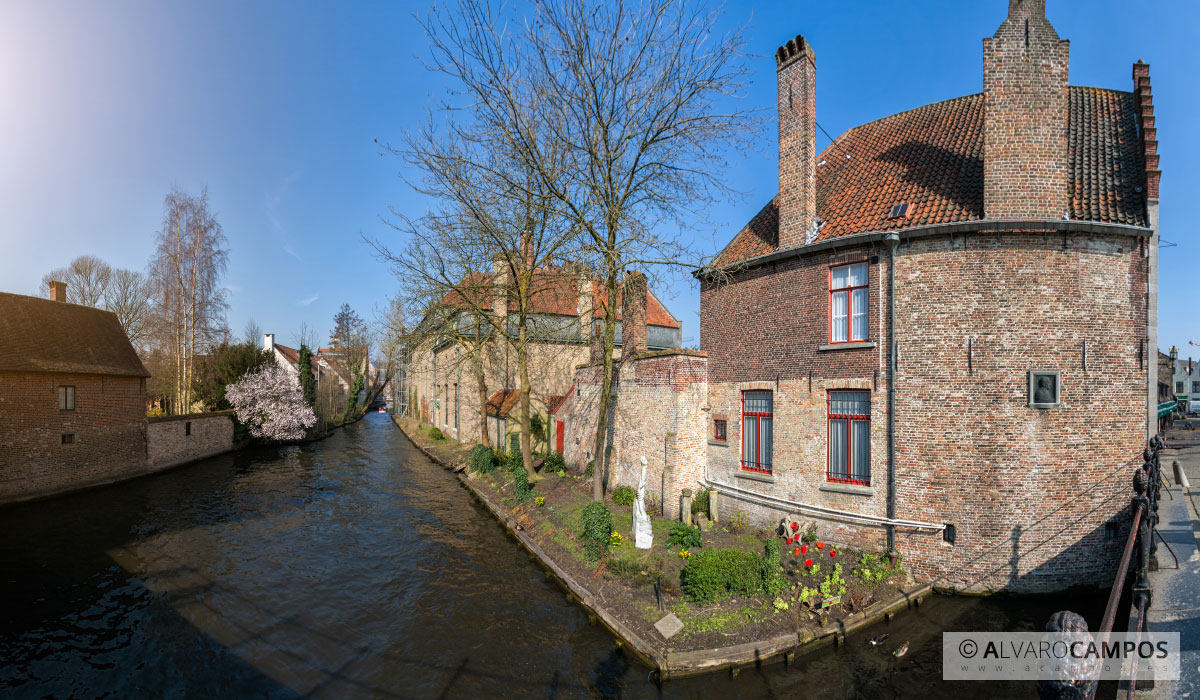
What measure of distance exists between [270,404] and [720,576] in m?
30.0

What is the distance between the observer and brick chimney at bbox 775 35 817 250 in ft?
38.2

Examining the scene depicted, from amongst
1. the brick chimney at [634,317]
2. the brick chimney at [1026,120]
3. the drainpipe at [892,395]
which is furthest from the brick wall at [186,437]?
the brick chimney at [1026,120]

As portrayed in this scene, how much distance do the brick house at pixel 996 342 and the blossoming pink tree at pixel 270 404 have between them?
29596 millimetres

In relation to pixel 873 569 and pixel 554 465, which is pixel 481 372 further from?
pixel 873 569

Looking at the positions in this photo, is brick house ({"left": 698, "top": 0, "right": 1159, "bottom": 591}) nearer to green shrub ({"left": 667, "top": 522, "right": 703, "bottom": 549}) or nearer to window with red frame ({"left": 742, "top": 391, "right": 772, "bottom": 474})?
→ window with red frame ({"left": 742, "top": 391, "right": 772, "bottom": 474})

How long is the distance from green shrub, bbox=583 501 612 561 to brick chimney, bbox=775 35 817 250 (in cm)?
719

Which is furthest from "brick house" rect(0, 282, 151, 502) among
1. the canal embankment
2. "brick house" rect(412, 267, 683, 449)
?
the canal embankment

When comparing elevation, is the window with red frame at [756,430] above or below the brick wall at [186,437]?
above

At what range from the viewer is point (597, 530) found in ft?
35.3

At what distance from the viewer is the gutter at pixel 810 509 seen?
9672 millimetres

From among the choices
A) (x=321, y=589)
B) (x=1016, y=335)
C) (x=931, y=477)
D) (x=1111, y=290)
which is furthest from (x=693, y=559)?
(x=1111, y=290)

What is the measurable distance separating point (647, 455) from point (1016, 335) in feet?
26.9

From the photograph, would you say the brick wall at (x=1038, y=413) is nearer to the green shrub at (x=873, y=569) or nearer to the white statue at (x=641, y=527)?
the green shrub at (x=873, y=569)

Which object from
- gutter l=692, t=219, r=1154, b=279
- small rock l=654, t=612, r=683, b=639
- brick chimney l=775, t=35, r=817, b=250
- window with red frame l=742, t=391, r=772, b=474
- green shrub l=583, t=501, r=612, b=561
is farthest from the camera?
window with red frame l=742, t=391, r=772, b=474
